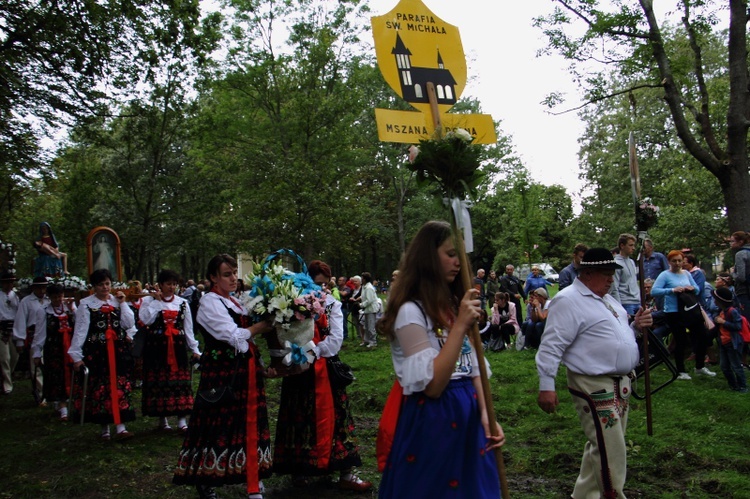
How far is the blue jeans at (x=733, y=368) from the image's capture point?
862cm

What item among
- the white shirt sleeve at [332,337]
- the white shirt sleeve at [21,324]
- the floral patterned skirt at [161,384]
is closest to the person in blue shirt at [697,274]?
the white shirt sleeve at [332,337]

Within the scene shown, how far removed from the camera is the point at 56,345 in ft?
32.2

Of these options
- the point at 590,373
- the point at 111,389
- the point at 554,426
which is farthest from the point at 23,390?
the point at 590,373

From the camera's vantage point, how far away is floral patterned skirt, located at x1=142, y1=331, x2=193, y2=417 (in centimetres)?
807

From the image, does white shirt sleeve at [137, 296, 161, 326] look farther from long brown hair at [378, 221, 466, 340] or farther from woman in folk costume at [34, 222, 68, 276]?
woman in folk costume at [34, 222, 68, 276]

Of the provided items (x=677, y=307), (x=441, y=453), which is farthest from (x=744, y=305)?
(x=441, y=453)

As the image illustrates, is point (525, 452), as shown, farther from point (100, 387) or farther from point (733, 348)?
point (100, 387)

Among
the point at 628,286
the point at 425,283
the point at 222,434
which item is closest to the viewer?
the point at 425,283

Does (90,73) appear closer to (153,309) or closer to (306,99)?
(153,309)

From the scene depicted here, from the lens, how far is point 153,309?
27.0 feet

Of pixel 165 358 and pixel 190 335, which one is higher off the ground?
pixel 190 335

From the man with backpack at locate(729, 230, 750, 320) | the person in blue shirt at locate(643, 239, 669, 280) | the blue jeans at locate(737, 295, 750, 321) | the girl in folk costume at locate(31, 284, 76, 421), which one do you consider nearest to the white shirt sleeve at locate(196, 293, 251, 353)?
the girl in folk costume at locate(31, 284, 76, 421)

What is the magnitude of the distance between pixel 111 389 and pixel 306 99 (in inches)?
683

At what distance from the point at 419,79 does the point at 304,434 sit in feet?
10.7
